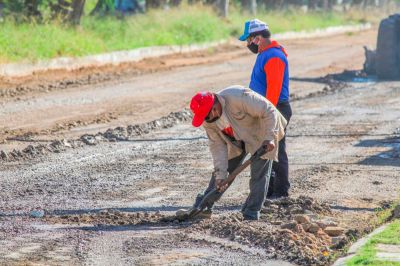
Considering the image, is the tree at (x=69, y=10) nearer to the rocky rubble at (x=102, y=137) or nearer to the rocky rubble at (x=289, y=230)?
the rocky rubble at (x=102, y=137)

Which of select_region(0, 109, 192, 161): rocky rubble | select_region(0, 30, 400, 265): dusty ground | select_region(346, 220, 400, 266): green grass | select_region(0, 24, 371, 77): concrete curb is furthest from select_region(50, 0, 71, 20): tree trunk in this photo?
select_region(346, 220, 400, 266): green grass

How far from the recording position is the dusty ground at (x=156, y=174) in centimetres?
896

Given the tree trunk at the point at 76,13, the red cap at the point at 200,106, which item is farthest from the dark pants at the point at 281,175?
the tree trunk at the point at 76,13

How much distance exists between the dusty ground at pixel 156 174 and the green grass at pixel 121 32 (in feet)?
6.75

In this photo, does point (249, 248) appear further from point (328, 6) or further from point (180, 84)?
point (328, 6)

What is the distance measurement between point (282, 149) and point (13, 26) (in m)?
19.2

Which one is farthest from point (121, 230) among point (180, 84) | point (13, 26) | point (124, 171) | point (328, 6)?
point (328, 6)

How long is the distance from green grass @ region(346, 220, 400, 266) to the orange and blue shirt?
1.85 metres

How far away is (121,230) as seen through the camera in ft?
31.8

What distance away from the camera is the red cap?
30.2ft

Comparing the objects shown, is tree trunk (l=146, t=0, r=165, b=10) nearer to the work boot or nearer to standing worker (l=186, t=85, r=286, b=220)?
standing worker (l=186, t=85, r=286, b=220)

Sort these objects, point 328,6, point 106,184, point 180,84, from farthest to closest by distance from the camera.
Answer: point 328,6 < point 180,84 < point 106,184

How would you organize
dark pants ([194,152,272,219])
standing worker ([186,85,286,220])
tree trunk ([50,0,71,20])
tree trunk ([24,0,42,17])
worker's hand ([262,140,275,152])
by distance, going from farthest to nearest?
tree trunk ([50,0,71,20]) → tree trunk ([24,0,42,17]) → dark pants ([194,152,272,219]) → worker's hand ([262,140,275,152]) → standing worker ([186,85,286,220])

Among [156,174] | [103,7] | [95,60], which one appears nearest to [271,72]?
[156,174]
